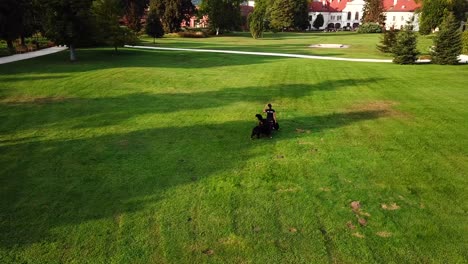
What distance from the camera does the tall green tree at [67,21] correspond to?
1097 inches

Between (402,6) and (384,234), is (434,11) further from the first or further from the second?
Result: (384,234)

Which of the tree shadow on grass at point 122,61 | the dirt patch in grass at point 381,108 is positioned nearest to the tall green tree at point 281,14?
the tree shadow on grass at point 122,61

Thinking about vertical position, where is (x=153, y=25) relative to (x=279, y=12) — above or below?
below

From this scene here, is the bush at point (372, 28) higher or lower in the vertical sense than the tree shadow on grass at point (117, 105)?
higher

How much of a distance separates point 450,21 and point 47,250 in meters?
37.7

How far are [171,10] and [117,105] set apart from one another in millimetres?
57896

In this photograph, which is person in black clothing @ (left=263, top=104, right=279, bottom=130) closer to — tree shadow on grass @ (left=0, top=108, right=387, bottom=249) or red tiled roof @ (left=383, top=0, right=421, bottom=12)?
tree shadow on grass @ (left=0, top=108, right=387, bottom=249)

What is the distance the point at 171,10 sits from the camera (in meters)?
69.9

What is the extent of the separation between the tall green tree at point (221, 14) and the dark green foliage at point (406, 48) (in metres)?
51.0

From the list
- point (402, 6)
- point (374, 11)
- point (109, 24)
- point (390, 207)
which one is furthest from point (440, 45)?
point (402, 6)

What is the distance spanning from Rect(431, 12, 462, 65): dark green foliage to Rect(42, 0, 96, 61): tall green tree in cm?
3252

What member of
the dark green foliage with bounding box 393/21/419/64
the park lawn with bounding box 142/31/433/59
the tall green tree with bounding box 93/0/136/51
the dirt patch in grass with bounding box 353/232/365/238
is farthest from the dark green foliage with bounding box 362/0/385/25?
the dirt patch in grass with bounding box 353/232/365/238

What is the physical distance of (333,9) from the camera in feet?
430

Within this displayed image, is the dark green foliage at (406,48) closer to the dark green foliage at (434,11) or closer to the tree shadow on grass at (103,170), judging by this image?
the tree shadow on grass at (103,170)
